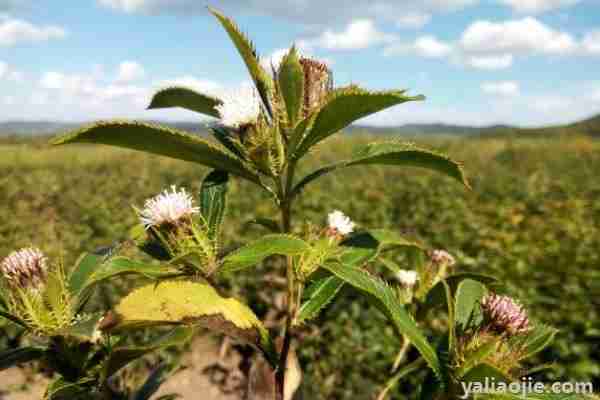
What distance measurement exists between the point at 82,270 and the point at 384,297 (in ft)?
1.87

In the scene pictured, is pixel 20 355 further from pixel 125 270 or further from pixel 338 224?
pixel 338 224

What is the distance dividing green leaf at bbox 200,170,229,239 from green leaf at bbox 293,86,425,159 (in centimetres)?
22

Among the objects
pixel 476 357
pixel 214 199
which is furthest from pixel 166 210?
pixel 476 357

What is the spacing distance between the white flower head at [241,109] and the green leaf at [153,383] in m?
0.68

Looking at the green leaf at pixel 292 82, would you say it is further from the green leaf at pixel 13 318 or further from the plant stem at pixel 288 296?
the green leaf at pixel 13 318

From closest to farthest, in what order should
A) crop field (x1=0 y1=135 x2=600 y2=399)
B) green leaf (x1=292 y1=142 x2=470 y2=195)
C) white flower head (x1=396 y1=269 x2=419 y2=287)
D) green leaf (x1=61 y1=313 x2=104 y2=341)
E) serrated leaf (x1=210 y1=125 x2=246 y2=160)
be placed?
green leaf (x1=61 y1=313 x2=104 y2=341)
green leaf (x1=292 y1=142 x2=470 y2=195)
serrated leaf (x1=210 y1=125 x2=246 y2=160)
white flower head (x1=396 y1=269 x2=419 y2=287)
crop field (x1=0 y1=135 x2=600 y2=399)

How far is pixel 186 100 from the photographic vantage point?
39.2 inches

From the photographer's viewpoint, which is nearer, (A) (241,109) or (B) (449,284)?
(A) (241,109)

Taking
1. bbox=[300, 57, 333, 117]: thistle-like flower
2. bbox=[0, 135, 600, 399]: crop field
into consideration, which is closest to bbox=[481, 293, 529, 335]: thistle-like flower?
bbox=[300, 57, 333, 117]: thistle-like flower

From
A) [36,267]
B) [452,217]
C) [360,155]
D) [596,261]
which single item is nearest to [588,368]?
[596,261]

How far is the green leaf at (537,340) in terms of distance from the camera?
108 centimetres

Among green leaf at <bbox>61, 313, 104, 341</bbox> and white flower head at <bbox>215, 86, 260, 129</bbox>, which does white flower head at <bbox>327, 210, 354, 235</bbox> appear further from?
green leaf at <bbox>61, 313, 104, 341</bbox>

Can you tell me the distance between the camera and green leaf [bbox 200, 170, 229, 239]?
3.37 ft

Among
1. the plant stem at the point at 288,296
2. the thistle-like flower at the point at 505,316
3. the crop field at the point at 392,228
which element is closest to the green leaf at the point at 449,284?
the thistle-like flower at the point at 505,316
